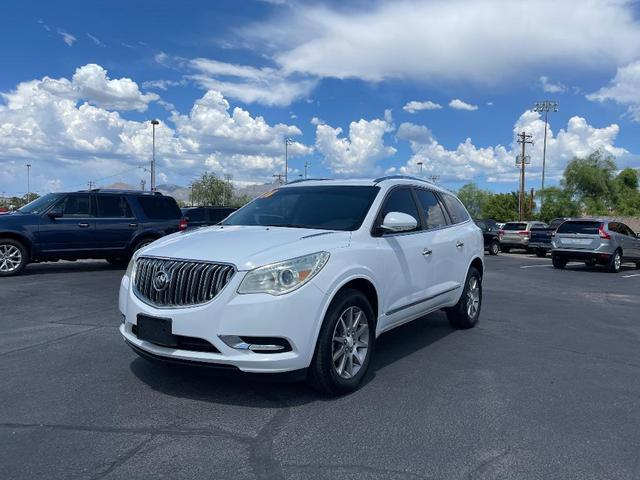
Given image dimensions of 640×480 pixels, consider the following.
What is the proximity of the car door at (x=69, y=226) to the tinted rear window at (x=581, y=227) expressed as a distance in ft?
46.3

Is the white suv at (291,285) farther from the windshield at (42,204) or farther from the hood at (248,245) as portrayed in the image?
the windshield at (42,204)

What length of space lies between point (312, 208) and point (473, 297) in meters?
3.00

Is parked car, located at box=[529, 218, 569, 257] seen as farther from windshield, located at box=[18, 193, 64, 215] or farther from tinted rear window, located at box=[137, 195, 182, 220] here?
windshield, located at box=[18, 193, 64, 215]

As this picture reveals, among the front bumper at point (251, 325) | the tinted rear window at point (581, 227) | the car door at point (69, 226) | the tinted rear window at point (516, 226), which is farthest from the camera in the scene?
the tinted rear window at point (516, 226)

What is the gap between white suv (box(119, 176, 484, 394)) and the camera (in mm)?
3908

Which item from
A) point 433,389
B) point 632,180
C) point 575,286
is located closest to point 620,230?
point 575,286

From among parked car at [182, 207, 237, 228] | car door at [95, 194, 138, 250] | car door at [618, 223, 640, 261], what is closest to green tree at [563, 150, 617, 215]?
car door at [618, 223, 640, 261]

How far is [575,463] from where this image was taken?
339 cm

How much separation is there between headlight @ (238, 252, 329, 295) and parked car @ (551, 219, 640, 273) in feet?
50.9

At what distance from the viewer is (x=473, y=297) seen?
7.32 metres

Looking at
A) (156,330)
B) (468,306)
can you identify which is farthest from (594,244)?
(156,330)

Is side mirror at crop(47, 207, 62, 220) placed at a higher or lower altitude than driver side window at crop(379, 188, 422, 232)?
lower

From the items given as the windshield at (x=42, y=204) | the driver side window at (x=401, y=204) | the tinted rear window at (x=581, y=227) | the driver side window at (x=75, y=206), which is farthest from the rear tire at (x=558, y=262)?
the windshield at (x=42, y=204)

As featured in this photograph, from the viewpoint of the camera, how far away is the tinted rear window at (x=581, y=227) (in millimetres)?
17438
